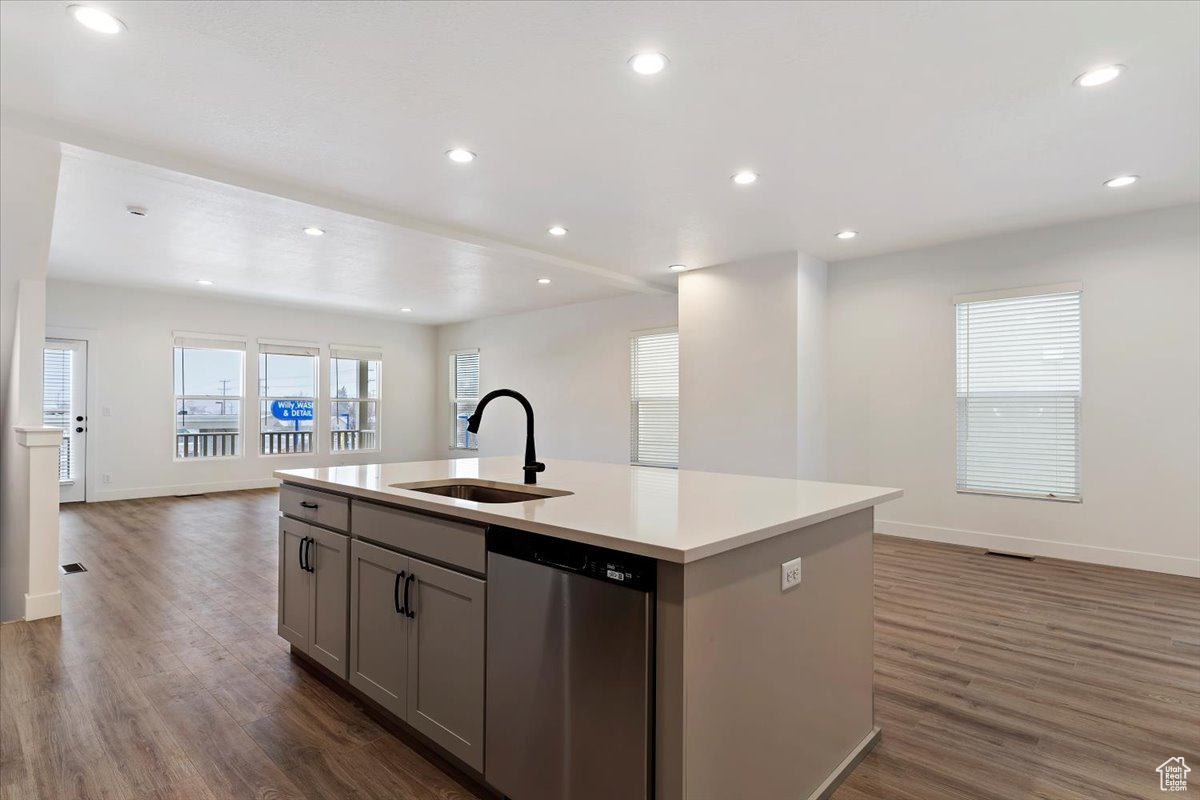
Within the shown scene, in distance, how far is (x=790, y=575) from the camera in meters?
1.70

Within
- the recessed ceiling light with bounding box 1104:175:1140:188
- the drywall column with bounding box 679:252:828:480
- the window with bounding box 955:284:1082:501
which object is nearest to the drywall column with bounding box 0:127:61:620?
the drywall column with bounding box 679:252:828:480

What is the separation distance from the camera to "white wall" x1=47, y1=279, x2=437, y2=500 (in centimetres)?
745

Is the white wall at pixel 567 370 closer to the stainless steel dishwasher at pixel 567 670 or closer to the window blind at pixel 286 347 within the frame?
the window blind at pixel 286 347

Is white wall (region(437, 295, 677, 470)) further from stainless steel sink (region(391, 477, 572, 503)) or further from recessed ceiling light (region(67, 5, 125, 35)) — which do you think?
recessed ceiling light (region(67, 5, 125, 35))

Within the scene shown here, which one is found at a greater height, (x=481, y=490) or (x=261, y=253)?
(x=261, y=253)

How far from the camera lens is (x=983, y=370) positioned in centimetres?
520

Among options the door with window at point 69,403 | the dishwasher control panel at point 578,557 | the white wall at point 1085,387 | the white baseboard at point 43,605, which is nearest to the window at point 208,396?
the door with window at point 69,403

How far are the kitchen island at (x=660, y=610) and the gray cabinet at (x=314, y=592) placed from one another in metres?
0.01

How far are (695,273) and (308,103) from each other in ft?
13.8

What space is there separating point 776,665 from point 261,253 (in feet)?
19.6

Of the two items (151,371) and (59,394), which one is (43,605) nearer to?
(59,394)

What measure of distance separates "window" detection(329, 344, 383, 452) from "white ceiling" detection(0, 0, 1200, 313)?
560 cm

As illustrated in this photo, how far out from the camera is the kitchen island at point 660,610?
1.37m

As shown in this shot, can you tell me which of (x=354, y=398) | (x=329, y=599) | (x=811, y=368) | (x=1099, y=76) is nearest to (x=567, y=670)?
(x=329, y=599)
